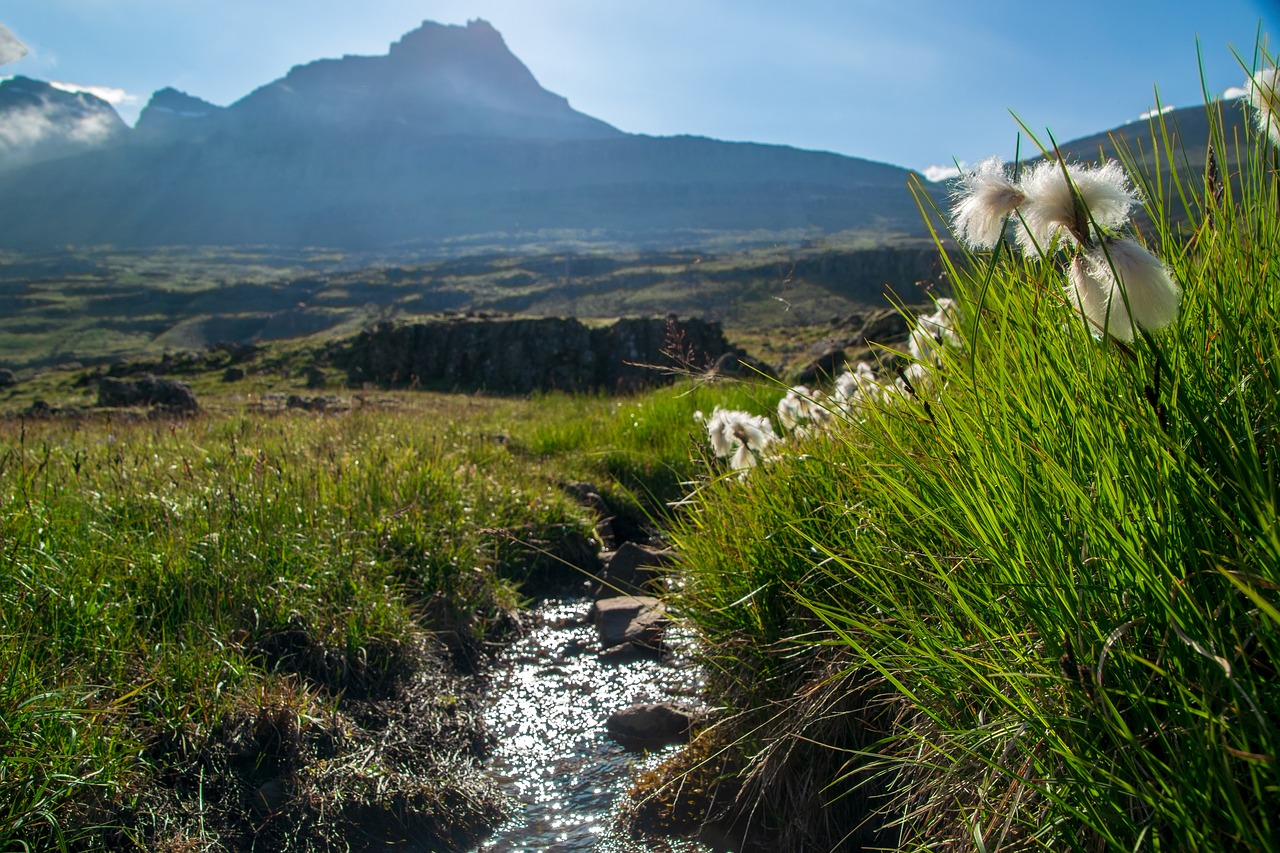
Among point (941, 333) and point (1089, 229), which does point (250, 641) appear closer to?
point (941, 333)

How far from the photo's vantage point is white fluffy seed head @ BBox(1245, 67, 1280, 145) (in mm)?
2098

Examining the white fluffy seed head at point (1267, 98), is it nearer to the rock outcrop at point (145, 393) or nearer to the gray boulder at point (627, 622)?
the gray boulder at point (627, 622)

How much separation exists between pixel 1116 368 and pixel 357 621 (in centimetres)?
456

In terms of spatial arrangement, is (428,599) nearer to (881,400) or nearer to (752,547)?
(752,547)

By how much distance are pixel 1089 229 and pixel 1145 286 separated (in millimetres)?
211

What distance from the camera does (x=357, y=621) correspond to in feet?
17.0

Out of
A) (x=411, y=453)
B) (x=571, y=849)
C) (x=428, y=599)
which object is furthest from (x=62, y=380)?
(x=571, y=849)

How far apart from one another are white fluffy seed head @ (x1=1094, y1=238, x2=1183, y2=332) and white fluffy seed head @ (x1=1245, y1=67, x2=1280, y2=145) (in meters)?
0.75

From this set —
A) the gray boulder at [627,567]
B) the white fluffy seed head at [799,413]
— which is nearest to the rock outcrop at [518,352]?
the gray boulder at [627,567]

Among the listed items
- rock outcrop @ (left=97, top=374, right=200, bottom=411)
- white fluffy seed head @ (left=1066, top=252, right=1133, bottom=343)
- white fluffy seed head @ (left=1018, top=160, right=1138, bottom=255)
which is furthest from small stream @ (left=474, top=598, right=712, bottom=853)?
rock outcrop @ (left=97, top=374, right=200, bottom=411)

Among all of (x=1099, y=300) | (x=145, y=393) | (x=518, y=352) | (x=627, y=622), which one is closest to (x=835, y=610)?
(x=1099, y=300)

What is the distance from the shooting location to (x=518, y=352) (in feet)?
95.5

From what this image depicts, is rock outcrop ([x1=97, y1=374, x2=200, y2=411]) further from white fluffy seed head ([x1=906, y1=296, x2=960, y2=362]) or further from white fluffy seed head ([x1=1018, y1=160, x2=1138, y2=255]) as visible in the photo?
white fluffy seed head ([x1=1018, y1=160, x2=1138, y2=255])

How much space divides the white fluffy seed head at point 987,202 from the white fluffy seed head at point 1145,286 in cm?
26
